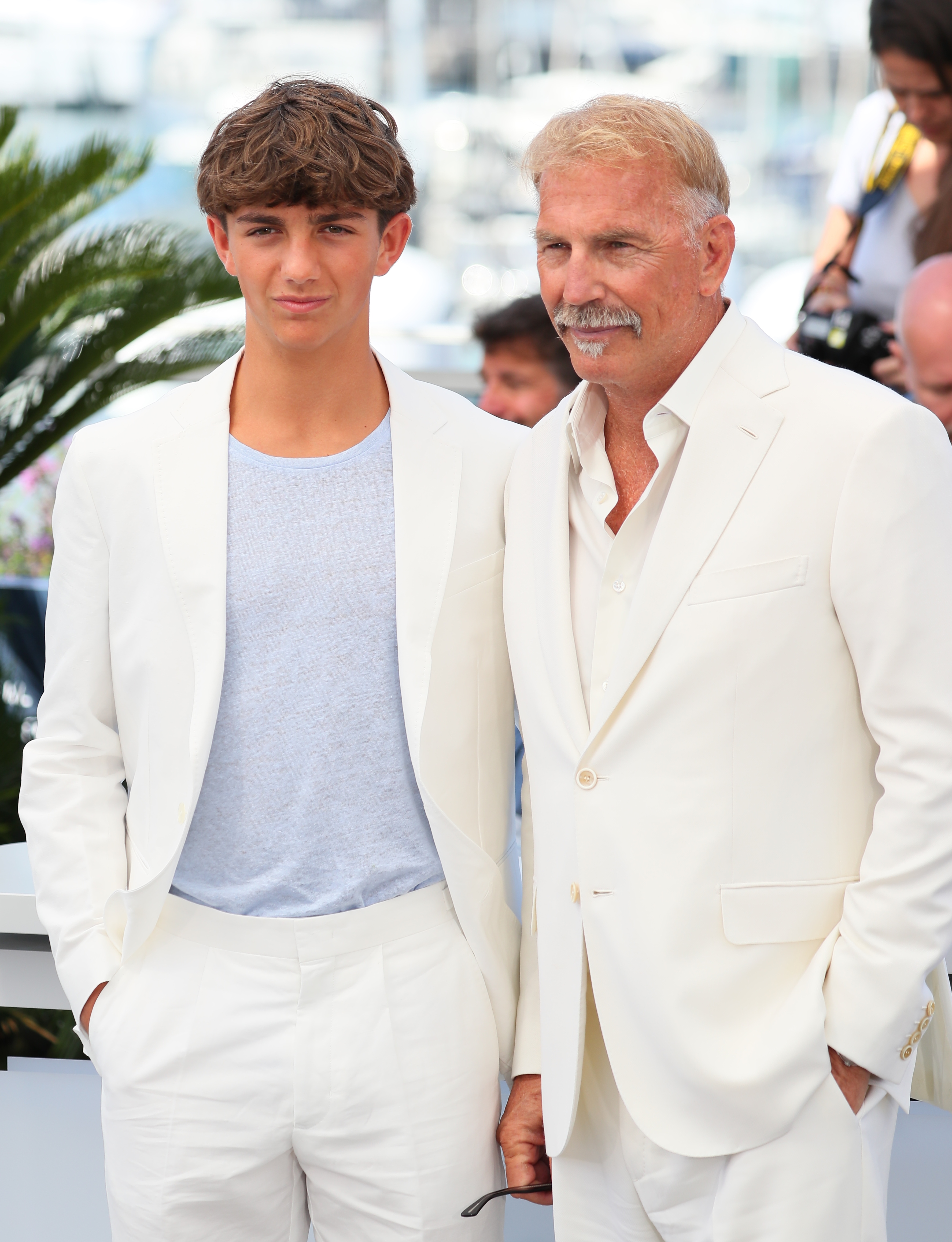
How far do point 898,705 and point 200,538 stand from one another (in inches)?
34.4

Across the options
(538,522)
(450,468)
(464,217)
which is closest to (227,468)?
(450,468)

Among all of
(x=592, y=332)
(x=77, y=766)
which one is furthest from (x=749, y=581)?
(x=77, y=766)

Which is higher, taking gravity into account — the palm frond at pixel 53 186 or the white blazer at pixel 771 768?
the palm frond at pixel 53 186

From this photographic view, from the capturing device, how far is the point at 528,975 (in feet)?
5.96

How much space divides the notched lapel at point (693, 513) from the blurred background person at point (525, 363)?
183cm

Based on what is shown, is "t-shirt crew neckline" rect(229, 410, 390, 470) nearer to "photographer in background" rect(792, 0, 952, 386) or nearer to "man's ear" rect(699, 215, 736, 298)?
"man's ear" rect(699, 215, 736, 298)

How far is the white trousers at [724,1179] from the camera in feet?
5.07

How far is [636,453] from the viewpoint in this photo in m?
1.72

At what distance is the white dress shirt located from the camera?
1.63 metres

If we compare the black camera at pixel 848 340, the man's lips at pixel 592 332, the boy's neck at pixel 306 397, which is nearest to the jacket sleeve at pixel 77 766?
the boy's neck at pixel 306 397

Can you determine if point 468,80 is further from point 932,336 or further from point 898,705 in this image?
point 898,705

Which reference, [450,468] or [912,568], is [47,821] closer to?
[450,468]

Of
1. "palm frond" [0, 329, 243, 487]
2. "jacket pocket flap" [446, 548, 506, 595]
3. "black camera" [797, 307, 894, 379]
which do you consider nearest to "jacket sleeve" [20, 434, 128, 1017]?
"jacket pocket flap" [446, 548, 506, 595]

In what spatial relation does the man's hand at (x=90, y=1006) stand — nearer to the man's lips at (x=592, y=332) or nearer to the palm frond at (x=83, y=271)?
the man's lips at (x=592, y=332)
